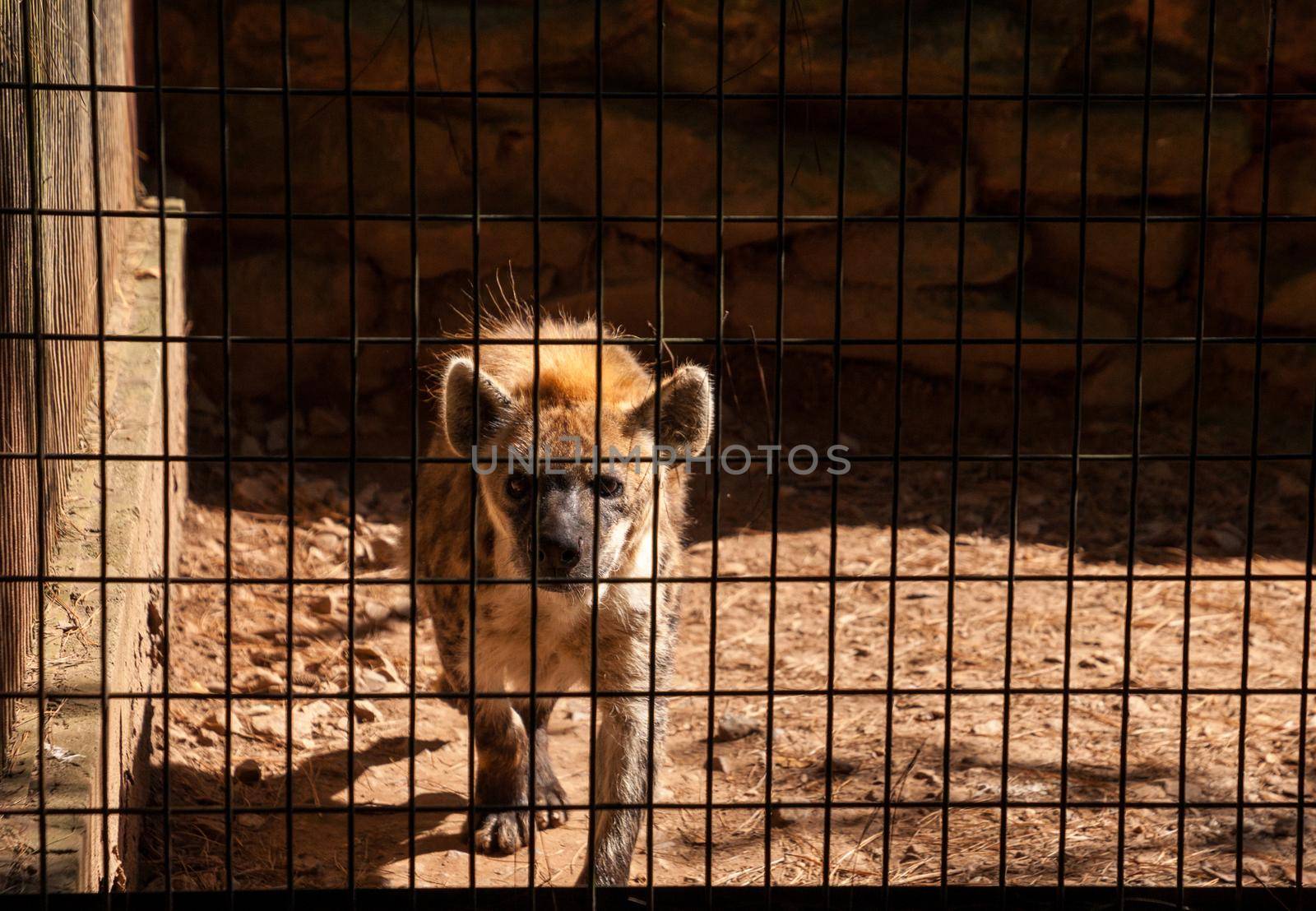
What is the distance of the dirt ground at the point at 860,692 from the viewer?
3771 millimetres

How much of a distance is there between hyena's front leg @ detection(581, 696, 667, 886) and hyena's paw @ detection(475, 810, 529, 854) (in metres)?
0.39

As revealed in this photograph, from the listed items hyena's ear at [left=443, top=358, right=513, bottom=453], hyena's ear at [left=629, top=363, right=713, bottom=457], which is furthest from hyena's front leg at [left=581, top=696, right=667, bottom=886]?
hyena's ear at [left=443, top=358, right=513, bottom=453]

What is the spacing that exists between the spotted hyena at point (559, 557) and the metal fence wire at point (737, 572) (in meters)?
0.03

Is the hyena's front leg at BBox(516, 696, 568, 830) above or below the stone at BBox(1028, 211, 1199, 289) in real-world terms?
below

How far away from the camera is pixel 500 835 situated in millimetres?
4168

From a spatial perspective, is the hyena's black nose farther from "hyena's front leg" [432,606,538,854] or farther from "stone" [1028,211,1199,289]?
"stone" [1028,211,1199,289]

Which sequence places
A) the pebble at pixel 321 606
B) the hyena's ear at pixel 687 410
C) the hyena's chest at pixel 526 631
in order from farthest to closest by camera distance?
the pebble at pixel 321 606 < the hyena's chest at pixel 526 631 < the hyena's ear at pixel 687 410

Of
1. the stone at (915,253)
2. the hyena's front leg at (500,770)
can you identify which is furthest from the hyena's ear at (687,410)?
the stone at (915,253)

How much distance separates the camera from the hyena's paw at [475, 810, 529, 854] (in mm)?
4160

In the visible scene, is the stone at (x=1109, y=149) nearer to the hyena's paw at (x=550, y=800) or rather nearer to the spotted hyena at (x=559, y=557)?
the spotted hyena at (x=559, y=557)

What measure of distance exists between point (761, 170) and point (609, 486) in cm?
347

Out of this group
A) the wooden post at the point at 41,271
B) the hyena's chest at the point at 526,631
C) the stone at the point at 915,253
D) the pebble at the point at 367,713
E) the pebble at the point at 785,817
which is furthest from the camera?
the stone at the point at 915,253

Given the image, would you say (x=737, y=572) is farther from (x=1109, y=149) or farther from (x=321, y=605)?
(x=1109, y=149)

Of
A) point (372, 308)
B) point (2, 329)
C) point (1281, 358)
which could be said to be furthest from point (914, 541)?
point (2, 329)
